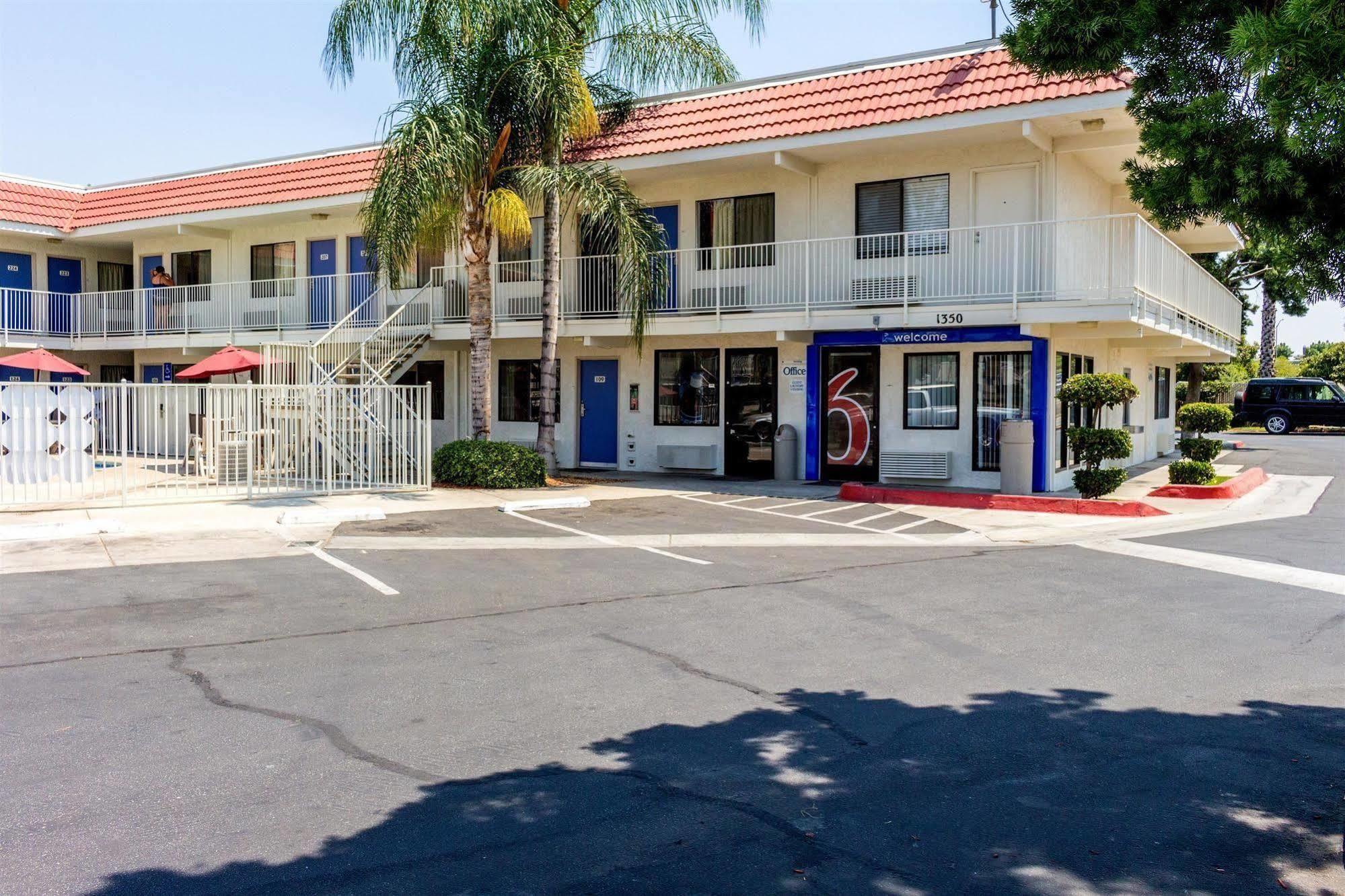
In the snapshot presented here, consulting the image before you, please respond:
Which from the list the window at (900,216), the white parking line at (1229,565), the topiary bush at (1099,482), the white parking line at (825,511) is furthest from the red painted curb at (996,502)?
the window at (900,216)

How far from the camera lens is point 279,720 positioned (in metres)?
6.16

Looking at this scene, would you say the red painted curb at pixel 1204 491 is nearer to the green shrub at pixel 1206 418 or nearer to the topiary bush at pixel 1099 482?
the topiary bush at pixel 1099 482

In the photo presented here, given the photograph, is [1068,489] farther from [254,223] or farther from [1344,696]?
[254,223]

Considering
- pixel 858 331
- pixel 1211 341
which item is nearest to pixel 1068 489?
pixel 858 331

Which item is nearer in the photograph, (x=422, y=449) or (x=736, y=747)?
(x=736, y=747)

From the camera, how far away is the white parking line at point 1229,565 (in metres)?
10.7

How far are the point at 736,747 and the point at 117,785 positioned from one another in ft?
9.75

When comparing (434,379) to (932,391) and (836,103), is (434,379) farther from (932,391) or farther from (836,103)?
(932,391)

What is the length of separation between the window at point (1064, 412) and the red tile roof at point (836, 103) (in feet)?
14.9

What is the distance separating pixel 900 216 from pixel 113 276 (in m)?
24.1

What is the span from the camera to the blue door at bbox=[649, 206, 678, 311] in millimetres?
21688

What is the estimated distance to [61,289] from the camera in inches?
1241

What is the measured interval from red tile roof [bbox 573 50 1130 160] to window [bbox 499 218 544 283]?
2584 millimetres

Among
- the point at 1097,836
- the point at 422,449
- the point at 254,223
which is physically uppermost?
the point at 254,223
